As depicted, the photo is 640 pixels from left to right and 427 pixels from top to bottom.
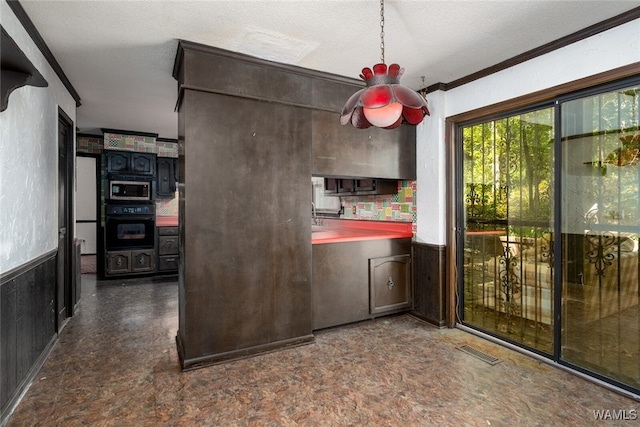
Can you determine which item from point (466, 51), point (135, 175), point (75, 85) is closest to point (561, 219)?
point (466, 51)

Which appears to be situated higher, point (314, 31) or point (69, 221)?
point (314, 31)

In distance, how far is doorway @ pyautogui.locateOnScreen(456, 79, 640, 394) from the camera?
238 centimetres

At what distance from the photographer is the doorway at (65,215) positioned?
356cm

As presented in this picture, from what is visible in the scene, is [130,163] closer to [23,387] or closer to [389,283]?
[23,387]

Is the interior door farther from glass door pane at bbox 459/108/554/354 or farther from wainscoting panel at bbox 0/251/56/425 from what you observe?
glass door pane at bbox 459/108/554/354

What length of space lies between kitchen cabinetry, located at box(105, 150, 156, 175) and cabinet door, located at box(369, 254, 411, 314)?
4454mm

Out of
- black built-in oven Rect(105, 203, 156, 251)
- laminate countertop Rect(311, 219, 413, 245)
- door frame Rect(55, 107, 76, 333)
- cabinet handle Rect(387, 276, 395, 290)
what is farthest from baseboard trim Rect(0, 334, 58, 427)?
cabinet handle Rect(387, 276, 395, 290)

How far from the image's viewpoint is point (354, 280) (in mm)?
3578

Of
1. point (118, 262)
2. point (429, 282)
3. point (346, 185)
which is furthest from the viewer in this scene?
point (118, 262)

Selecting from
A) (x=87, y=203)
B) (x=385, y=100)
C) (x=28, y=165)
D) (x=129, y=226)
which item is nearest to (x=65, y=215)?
(x=28, y=165)

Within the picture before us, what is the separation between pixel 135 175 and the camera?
587 centimetres

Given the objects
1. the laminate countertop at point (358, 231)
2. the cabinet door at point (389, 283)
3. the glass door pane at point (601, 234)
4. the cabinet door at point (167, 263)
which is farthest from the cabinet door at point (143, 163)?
the glass door pane at point (601, 234)

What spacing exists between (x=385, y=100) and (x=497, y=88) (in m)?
1.96

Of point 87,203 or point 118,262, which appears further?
point 87,203
